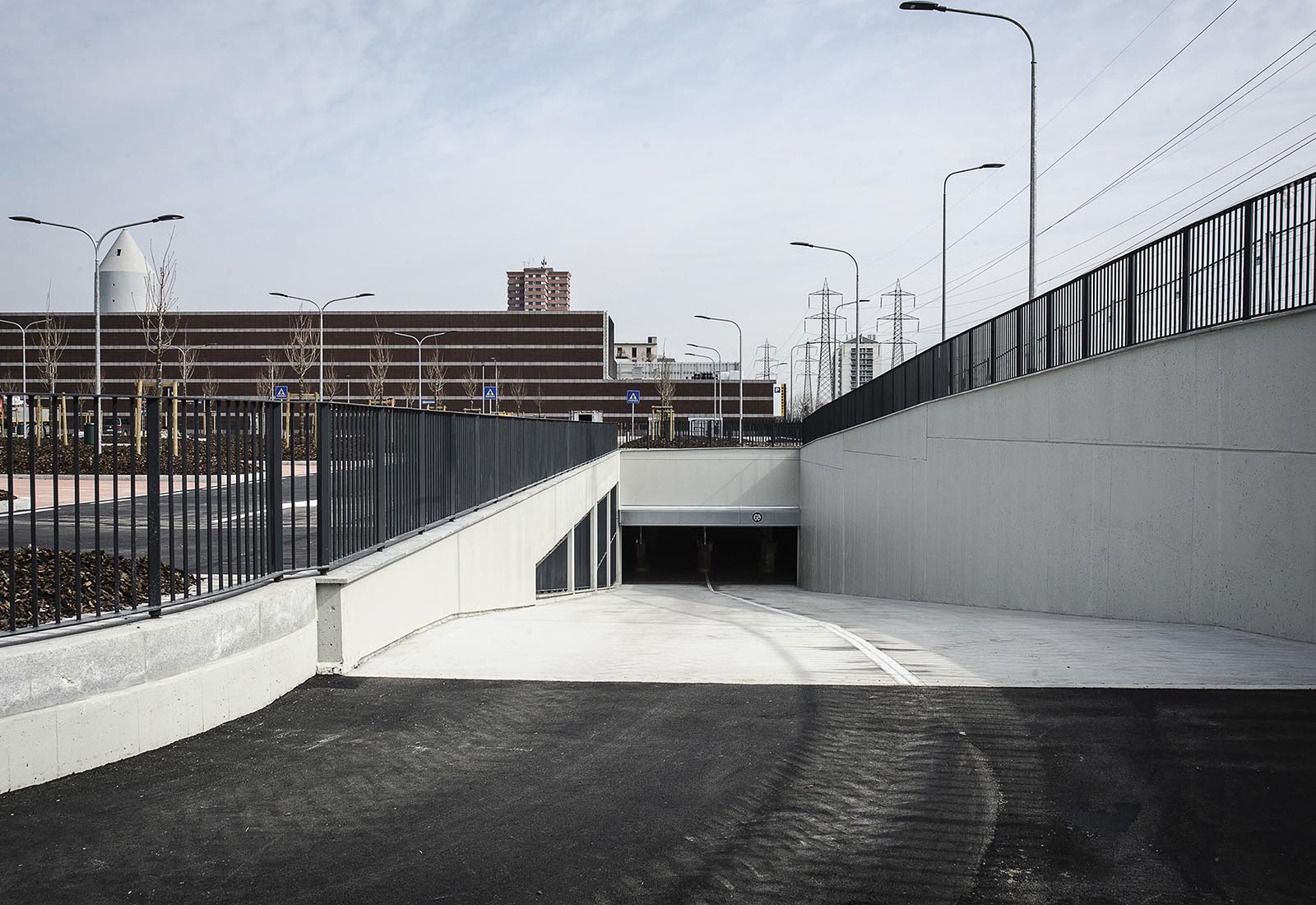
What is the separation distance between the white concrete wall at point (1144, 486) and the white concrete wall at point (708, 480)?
25486mm

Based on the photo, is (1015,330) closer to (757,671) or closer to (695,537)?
(757,671)

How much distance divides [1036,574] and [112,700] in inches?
490

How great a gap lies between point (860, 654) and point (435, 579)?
4.23 m

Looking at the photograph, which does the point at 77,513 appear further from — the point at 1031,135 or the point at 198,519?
the point at 1031,135

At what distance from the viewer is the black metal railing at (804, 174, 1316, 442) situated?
9766mm

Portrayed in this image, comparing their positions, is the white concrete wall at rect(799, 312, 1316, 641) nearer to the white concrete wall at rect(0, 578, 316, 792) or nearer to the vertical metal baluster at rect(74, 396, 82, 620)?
the white concrete wall at rect(0, 578, 316, 792)

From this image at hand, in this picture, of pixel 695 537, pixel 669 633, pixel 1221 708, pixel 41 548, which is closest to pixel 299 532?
pixel 41 548

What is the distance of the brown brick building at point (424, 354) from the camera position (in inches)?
4560

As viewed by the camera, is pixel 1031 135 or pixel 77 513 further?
pixel 1031 135

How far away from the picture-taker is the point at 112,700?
227 inches

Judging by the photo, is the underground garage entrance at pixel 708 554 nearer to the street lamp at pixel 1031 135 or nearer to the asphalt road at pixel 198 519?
the street lamp at pixel 1031 135

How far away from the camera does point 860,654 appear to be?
30.1ft

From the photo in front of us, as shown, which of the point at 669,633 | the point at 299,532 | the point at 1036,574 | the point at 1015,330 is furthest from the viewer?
the point at 1015,330

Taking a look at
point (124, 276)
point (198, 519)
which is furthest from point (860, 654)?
point (124, 276)
